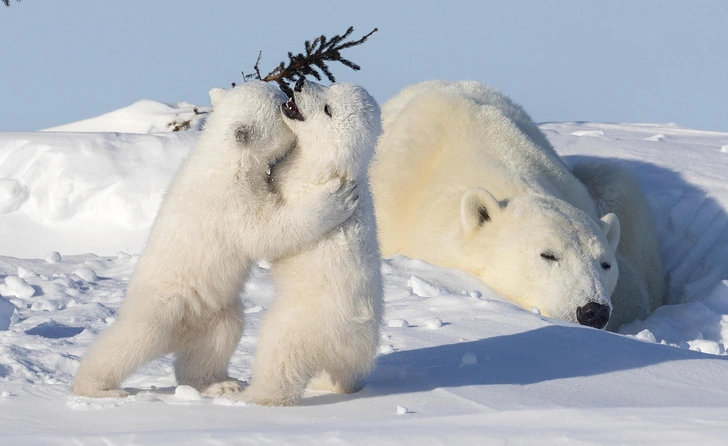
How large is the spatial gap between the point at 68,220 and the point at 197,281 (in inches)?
217

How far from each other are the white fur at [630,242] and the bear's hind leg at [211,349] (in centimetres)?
379

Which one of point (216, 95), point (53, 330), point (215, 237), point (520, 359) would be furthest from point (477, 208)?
point (215, 237)

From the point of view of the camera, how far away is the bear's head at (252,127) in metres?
3.50

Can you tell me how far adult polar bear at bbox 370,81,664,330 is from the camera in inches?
237

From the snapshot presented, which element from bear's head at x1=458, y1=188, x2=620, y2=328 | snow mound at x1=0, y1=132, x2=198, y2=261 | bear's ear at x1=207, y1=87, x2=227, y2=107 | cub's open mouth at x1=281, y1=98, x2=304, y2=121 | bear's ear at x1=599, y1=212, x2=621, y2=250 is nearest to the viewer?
cub's open mouth at x1=281, y1=98, x2=304, y2=121

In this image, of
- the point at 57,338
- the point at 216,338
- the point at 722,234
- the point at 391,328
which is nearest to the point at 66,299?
the point at 57,338

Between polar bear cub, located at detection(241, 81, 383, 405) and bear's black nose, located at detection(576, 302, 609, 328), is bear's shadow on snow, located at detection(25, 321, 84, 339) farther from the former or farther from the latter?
bear's black nose, located at detection(576, 302, 609, 328)

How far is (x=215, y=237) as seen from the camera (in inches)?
137

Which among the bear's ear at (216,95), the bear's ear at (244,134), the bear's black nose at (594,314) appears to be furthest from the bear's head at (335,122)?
the bear's black nose at (594,314)

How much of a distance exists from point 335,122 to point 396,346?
142cm

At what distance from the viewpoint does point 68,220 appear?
342 inches

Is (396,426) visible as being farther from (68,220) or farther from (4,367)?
(68,220)

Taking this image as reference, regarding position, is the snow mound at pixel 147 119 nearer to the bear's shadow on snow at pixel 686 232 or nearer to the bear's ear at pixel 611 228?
the bear's shadow on snow at pixel 686 232

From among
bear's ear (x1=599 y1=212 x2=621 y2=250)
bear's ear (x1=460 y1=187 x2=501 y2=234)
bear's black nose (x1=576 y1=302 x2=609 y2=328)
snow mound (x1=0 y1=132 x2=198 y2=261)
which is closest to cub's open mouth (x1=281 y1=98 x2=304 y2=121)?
bear's black nose (x1=576 y1=302 x2=609 y2=328)
